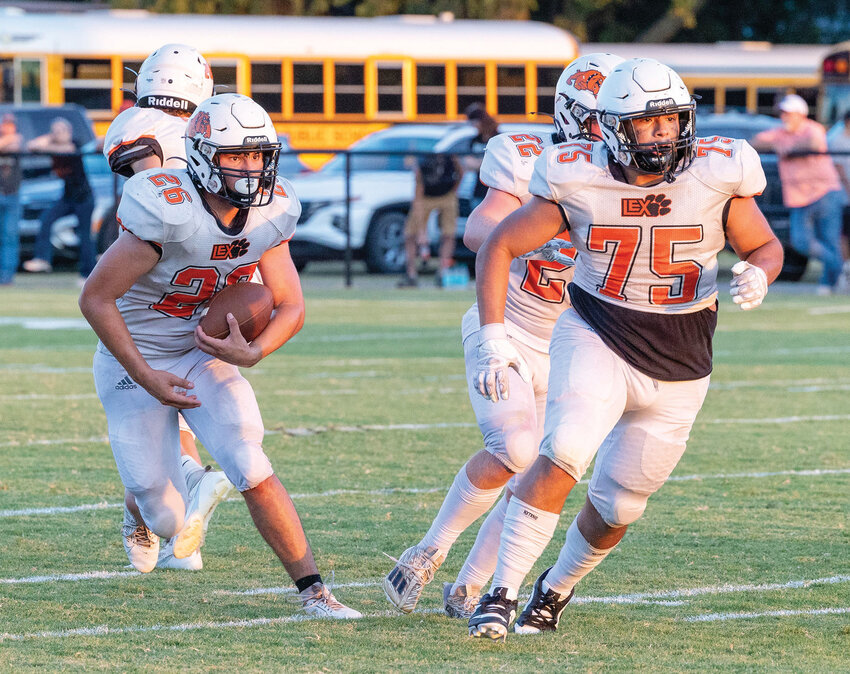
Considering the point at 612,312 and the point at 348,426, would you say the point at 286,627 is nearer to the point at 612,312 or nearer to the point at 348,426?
the point at 612,312

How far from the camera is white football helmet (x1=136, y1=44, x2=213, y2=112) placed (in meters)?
5.86

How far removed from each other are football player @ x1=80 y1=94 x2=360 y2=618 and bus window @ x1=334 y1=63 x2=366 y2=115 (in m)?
16.0

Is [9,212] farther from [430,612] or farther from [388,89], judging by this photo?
[430,612]

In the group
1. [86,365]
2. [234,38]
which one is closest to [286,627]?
[86,365]

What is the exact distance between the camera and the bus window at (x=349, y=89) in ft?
67.9

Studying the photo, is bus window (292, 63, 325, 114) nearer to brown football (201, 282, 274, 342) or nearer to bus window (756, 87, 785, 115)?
bus window (756, 87, 785, 115)

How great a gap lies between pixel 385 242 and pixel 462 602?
13409 millimetres

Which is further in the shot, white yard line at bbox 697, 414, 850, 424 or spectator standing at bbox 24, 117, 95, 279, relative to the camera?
spectator standing at bbox 24, 117, 95, 279

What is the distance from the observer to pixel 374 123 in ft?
68.2

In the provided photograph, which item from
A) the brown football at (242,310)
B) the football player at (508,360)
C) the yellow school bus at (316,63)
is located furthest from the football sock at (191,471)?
the yellow school bus at (316,63)

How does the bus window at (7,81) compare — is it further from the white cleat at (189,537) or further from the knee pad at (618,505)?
the knee pad at (618,505)

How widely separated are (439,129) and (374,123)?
8.82ft

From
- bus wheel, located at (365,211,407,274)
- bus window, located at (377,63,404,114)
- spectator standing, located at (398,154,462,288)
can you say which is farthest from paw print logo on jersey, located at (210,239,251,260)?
bus window, located at (377,63,404,114)

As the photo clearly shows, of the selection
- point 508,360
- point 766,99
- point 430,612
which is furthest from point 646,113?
point 766,99
